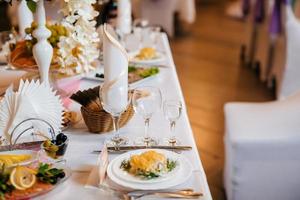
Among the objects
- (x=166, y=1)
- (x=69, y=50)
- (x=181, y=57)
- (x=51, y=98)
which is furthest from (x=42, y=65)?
(x=166, y=1)

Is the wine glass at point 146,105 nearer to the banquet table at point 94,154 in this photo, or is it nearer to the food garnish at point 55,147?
the banquet table at point 94,154

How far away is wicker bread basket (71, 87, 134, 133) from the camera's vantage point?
1346 millimetres

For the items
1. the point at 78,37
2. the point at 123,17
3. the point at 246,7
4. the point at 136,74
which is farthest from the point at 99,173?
the point at 246,7

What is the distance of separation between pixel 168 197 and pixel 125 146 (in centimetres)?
28

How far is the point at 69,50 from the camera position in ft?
4.99

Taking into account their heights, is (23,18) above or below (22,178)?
above

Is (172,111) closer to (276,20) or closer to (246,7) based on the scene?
(276,20)

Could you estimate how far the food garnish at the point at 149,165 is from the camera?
3.57 feet

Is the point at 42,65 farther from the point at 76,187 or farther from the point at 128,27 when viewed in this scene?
the point at 128,27

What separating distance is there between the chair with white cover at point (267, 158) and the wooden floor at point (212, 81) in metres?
0.39

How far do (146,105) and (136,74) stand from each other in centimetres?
52

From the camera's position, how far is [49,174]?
1101 millimetres

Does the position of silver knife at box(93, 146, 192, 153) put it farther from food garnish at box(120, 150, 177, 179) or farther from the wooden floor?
the wooden floor

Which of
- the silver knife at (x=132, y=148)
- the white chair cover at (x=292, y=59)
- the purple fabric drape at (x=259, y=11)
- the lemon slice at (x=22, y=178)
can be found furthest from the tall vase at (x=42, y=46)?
the purple fabric drape at (x=259, y=11)
